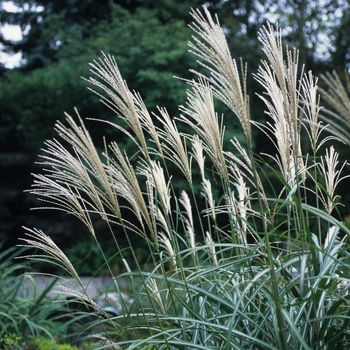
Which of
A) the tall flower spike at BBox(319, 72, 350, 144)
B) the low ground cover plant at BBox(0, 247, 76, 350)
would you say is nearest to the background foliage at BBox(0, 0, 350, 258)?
the low ground cover plant at BBox(0, 247, 76, 350)

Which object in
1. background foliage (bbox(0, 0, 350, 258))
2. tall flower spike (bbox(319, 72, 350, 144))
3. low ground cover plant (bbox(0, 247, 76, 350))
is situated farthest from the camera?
background foliage (bbox(0, 0, 350, 258))

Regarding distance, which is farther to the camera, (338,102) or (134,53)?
(134,53)

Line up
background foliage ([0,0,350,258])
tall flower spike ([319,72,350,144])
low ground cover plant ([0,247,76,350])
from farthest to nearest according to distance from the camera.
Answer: background foliage ([0,0,350,258]) < low ground cover plant ([0,247,76,350]) < tall flower spike ([319,72,350,144])

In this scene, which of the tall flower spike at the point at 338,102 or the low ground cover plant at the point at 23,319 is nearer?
the tall flower spike at the point at 338,102

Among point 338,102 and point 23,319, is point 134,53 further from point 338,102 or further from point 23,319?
point 338,102

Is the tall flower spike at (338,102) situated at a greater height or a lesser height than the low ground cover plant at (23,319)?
greater

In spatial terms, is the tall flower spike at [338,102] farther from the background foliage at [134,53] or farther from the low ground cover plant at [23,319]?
the background foliage at [134,53]

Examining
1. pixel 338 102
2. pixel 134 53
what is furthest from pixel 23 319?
pixel 134 53

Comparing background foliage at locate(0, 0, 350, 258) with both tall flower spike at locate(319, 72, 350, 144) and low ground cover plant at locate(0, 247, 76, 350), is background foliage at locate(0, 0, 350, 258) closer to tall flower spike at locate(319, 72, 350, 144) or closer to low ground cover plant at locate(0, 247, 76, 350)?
low ground cover plant at locate(0, 247, 76, 350)

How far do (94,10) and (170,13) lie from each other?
296cm

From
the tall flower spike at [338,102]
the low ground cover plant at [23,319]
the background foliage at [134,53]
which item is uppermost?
the background foliage at [134,53]

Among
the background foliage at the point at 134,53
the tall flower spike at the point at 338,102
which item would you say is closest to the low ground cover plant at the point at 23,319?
the tall flower spike at the point at 338,102

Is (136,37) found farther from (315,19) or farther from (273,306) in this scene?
(273,306)

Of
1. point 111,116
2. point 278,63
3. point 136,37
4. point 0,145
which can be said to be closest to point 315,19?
point 136,37
